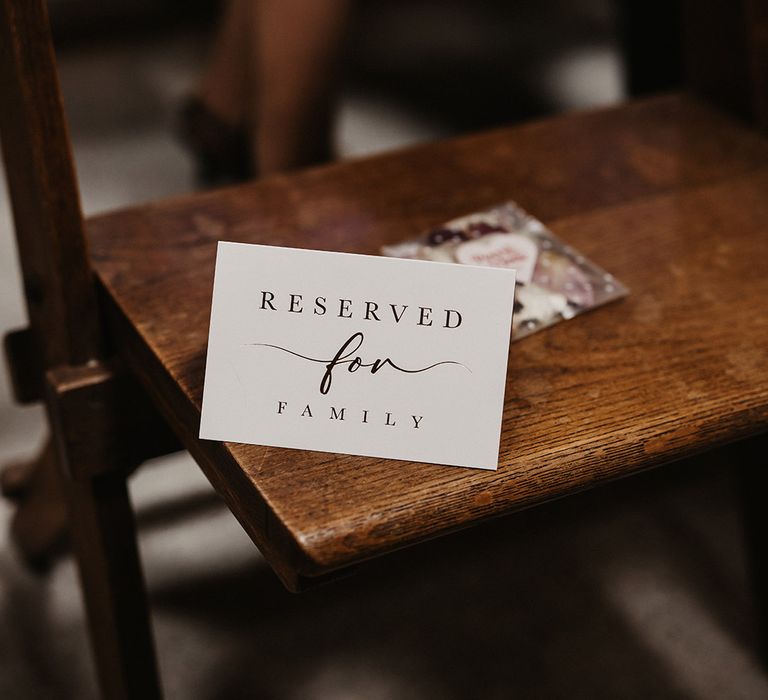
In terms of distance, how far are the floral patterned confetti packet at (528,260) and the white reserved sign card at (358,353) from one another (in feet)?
0.43

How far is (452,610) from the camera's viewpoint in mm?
1310

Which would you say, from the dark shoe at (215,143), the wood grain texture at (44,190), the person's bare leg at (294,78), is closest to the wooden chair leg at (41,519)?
the wood grain texture at (44,190)

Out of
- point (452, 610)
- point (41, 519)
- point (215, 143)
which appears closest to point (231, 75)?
point (215, 143)

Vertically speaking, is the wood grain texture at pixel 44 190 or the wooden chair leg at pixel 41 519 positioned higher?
the wood grain texture at pixel 44 190

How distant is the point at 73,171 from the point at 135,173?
5.14ft

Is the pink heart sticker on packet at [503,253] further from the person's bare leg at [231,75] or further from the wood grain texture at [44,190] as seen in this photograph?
the person's bare leg at [231,75]

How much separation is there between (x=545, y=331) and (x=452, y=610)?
646mm

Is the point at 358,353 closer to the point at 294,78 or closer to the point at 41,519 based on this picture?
the point at 41,519

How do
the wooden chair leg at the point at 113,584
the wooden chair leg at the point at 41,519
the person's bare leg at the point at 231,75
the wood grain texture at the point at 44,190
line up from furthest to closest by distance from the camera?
the person's bare leg at the point at 231,75
the wooden chair leg at the point at 41,519
the wooden chair leg at the point at 113,584
the wood grain texture at the point at 44,190

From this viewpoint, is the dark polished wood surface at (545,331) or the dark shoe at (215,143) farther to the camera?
the dark shoe at (215,143)

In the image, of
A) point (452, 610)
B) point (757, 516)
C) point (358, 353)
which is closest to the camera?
point (358, 353)

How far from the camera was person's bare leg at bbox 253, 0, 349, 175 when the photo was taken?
166 centimetres

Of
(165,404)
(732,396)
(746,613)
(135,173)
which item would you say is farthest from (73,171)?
(135,173)

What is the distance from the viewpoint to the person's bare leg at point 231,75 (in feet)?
5.96
